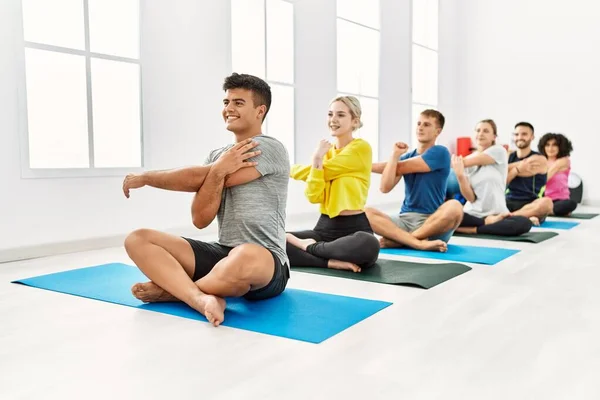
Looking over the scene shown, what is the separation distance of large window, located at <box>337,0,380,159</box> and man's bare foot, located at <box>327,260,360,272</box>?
11.8ft

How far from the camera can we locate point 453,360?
5.61 feet

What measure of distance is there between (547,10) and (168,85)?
613 centimetres

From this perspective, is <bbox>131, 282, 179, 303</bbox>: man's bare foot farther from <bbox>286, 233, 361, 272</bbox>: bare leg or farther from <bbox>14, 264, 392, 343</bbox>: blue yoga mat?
<bbox>286, 233, 361, 272</bbox>: bare leg

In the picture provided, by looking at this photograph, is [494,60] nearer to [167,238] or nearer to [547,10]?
[547,10]

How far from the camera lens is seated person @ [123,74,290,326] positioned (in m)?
2.19

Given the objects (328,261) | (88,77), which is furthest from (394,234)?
(88,77)

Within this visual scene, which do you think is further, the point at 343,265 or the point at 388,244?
the point at 388,244

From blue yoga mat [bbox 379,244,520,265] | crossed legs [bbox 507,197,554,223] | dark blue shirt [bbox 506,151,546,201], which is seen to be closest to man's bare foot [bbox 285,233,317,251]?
blue yoga mat [bbox 379,244,520,265]

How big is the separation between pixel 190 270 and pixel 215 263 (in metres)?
0.10

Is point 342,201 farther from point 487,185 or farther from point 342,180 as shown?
point 487,185

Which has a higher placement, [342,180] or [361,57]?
[361,57]

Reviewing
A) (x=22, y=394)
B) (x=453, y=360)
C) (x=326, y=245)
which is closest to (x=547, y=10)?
(x=326, y=245)

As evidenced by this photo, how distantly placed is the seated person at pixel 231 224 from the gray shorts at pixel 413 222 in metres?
1.73

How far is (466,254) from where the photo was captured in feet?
12.1
